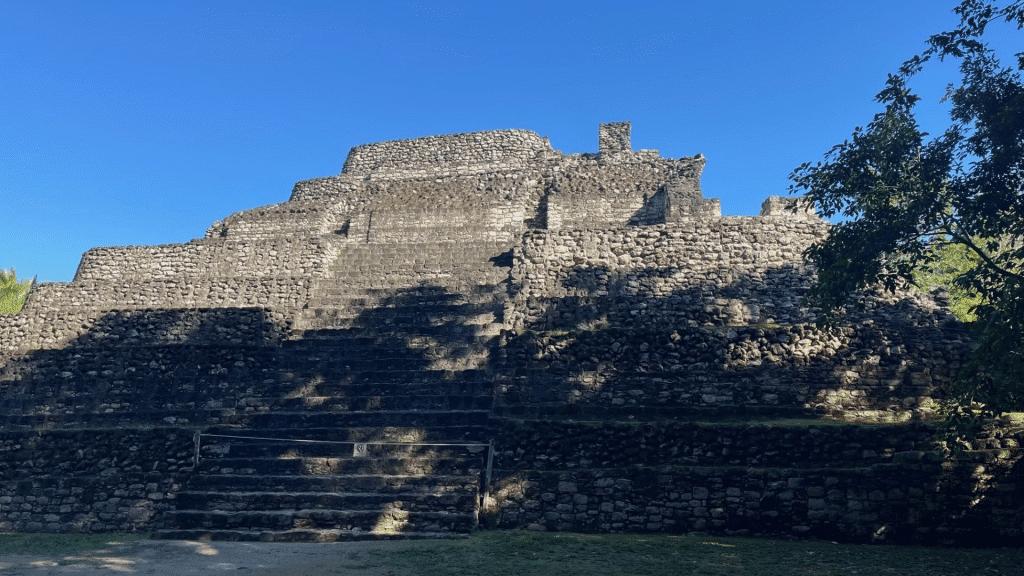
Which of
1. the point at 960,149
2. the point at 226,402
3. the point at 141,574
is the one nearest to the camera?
the point at 141,574

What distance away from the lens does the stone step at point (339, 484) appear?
9125mm

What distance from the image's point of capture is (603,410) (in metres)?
10.1

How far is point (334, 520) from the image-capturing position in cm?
866

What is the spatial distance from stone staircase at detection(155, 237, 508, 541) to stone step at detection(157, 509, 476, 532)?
0.05 ft

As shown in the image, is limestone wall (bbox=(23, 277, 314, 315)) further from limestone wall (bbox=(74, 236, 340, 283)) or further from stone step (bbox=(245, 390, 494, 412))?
stone step (bbox=(245, 390, 494, 412))

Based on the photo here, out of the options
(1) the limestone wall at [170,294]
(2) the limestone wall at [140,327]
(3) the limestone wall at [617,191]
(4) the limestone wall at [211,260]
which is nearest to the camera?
(2) the limestone wall at [140,327]

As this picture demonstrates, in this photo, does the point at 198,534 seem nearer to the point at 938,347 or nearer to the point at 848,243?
the point at 848,243

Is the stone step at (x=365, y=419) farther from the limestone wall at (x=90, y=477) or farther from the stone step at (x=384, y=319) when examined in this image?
the stone step at (x=384, y=319)

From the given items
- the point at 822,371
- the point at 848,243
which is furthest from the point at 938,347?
the point at 848,243

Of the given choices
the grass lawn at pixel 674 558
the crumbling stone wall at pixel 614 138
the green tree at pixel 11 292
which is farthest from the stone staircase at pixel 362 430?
the green tree at pixel 11 292

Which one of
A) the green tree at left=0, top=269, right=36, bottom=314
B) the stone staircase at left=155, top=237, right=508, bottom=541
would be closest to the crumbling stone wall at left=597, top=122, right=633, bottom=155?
the stone staircase at left=155, top=237, right=508, bottom=541

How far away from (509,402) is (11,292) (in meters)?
26.1

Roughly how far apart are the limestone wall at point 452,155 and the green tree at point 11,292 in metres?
14.8

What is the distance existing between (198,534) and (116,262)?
492 inches
